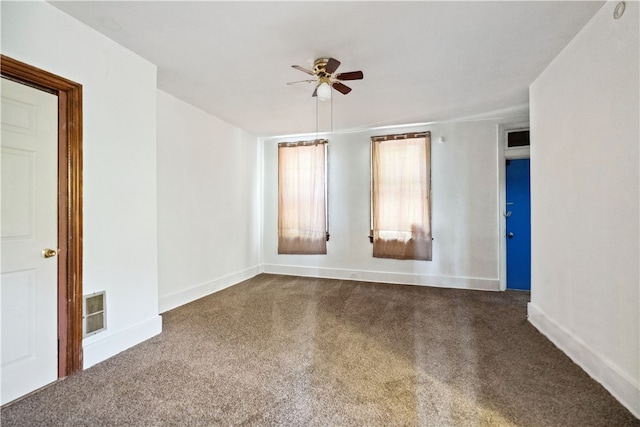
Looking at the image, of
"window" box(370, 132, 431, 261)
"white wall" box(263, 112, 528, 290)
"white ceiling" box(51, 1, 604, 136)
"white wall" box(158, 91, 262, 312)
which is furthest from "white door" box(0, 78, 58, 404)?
"window" box(370, 132, 431, 261)

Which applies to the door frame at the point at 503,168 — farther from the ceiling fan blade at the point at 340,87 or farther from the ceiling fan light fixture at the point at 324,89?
the ceiling fan light fixture at the point at 324,89

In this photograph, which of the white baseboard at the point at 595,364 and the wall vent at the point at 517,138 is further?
the wall vent at the point at 517,138

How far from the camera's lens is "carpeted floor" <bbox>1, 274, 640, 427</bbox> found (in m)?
1.65

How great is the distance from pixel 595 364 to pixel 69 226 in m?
3.84

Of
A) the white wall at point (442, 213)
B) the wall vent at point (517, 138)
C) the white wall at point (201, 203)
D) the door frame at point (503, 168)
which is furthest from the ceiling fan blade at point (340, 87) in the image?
the wall vent at point (517, 138)

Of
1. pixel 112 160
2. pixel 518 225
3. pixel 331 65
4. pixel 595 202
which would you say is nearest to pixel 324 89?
pixel 331 65

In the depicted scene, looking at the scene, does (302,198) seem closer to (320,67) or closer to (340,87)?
(340,87)

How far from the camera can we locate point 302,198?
5160 millimetres

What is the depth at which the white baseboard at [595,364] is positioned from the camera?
67.1 inches

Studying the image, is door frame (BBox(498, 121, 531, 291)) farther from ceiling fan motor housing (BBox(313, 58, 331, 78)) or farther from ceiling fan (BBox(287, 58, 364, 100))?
ceiling fan motor housing (BBox(313, 58, 331, 78))

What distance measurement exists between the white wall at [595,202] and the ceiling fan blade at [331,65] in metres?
1.81

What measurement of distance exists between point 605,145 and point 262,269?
4.89 m

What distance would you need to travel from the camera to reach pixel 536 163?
9.73 feet

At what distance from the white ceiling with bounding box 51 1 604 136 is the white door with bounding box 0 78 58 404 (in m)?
0.79
